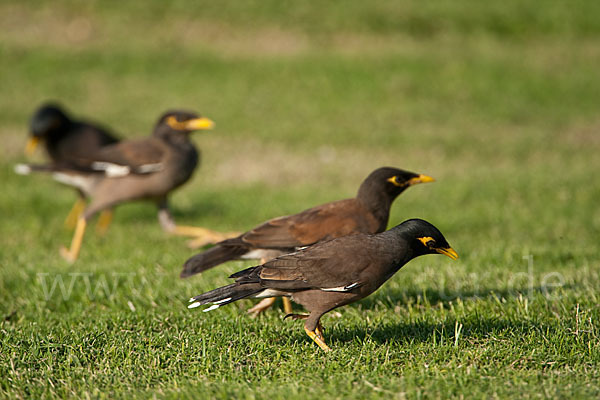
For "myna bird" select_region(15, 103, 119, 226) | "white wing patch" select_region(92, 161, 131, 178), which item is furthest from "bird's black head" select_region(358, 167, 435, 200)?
"myna bird" select_region(15, 103, 119, 226)

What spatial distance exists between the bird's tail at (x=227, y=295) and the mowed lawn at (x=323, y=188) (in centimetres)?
34

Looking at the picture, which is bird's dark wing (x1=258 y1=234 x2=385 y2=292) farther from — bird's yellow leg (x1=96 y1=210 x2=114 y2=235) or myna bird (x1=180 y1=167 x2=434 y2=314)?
bird's yellow leg (x1=96 y1=210 x2=114 y2=235)

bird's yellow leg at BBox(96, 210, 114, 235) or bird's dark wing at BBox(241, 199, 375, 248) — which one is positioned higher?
bird's dark wing at BBox(241, 199, 375, 248)

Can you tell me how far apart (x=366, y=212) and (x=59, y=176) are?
19.3 feet

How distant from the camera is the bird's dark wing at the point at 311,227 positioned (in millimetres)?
6141

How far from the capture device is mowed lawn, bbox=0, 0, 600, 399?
15.5 ft

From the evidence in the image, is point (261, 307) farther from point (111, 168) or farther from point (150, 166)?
point (111, 168)

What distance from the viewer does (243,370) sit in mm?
4668

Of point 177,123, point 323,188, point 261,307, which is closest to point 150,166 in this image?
point 177,123

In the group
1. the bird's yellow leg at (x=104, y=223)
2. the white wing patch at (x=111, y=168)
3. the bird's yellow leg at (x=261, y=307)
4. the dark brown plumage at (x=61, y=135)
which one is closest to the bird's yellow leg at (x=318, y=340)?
the bird's yellow leg at (x=261, y=307)

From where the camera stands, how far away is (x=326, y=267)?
502 centimetres

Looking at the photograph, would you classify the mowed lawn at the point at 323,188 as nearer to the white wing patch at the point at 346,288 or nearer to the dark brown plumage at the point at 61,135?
the white wing patch at the point at 346,288

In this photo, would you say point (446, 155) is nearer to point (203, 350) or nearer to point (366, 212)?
point (366, 212)

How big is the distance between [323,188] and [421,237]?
798 cm
